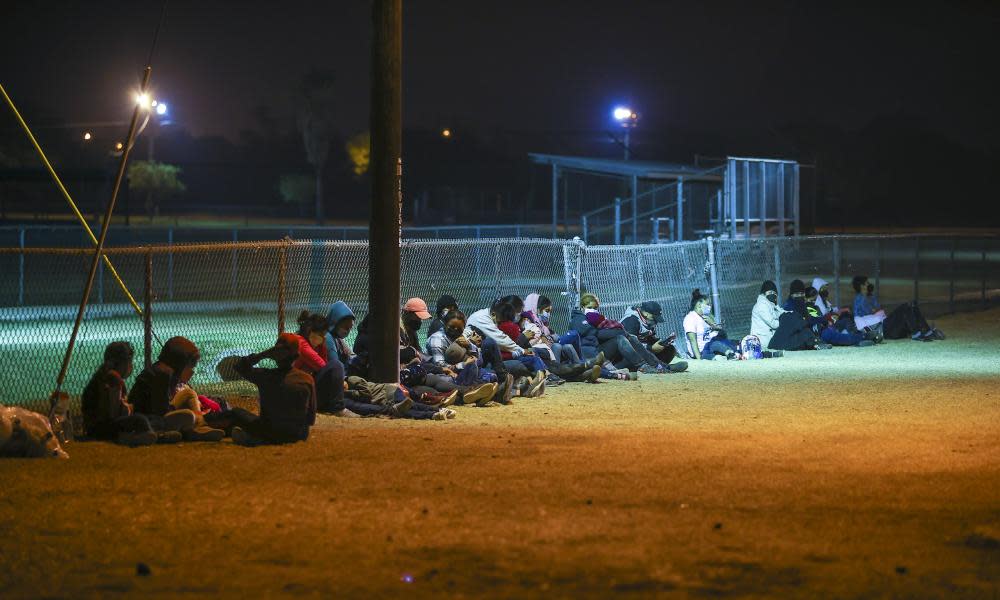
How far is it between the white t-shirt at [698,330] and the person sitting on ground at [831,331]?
2.72 meters

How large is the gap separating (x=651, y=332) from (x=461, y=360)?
4.32 m

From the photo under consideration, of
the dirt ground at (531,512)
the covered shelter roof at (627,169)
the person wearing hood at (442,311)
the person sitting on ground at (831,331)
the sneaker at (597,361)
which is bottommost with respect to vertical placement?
the dirt ground at (531,512)

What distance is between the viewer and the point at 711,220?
31.2 metres

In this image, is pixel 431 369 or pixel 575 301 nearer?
pixel 431 369

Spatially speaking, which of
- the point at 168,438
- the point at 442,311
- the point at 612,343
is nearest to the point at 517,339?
the point at 442,311

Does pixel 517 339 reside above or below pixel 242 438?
above

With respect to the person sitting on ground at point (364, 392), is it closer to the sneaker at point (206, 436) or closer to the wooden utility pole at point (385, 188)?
the wooden utility pole at point (385, 188)

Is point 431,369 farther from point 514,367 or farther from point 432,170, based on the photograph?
point 432,170

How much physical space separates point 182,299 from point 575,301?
14405mm

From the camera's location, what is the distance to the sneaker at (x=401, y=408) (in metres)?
12.4

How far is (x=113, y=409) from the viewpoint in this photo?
33.4 feet

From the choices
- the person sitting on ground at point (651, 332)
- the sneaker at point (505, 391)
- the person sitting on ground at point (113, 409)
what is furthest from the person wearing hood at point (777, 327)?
the person sitting on ground at point (113, 409)

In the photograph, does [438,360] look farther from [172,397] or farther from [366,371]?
[172,397]

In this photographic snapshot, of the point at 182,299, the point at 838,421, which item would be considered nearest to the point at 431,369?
the point at 838,421
